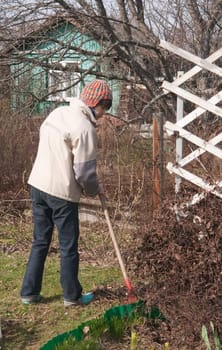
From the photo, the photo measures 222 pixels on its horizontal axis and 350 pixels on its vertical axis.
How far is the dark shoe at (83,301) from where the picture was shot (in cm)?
449

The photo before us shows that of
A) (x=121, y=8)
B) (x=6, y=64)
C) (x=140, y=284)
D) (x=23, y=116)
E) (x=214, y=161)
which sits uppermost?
(x=121, y=8)

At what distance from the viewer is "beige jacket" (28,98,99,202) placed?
4066 mm

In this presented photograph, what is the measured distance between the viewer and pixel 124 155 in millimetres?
7094

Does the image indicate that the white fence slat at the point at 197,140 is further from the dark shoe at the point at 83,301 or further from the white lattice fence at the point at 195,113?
the dark shoe at the point at 83,301

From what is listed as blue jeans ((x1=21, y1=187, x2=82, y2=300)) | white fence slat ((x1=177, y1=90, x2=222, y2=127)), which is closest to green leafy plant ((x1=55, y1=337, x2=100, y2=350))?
blue jeans ((x1=21, y1=187, x2=82, y2=300))

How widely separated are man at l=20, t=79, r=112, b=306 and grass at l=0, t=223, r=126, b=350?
19 centimetres

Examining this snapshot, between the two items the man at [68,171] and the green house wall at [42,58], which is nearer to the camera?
the man at [68,171]

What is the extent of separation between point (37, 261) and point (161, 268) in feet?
3.38

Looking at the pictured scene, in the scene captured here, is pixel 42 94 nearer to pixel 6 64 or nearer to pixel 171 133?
pixel 6 64

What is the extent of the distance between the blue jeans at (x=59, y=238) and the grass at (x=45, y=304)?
0.50 feet

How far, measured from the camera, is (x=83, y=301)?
456cm

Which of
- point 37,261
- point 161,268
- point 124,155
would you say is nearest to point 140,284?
point 161,268

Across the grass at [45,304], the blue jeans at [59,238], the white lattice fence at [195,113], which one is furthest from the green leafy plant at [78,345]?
the white lattice fence at [195,113]

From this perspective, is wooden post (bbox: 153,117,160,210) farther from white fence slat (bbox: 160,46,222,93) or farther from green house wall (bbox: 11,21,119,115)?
green house wall (bbox: 11,21,119,115)
